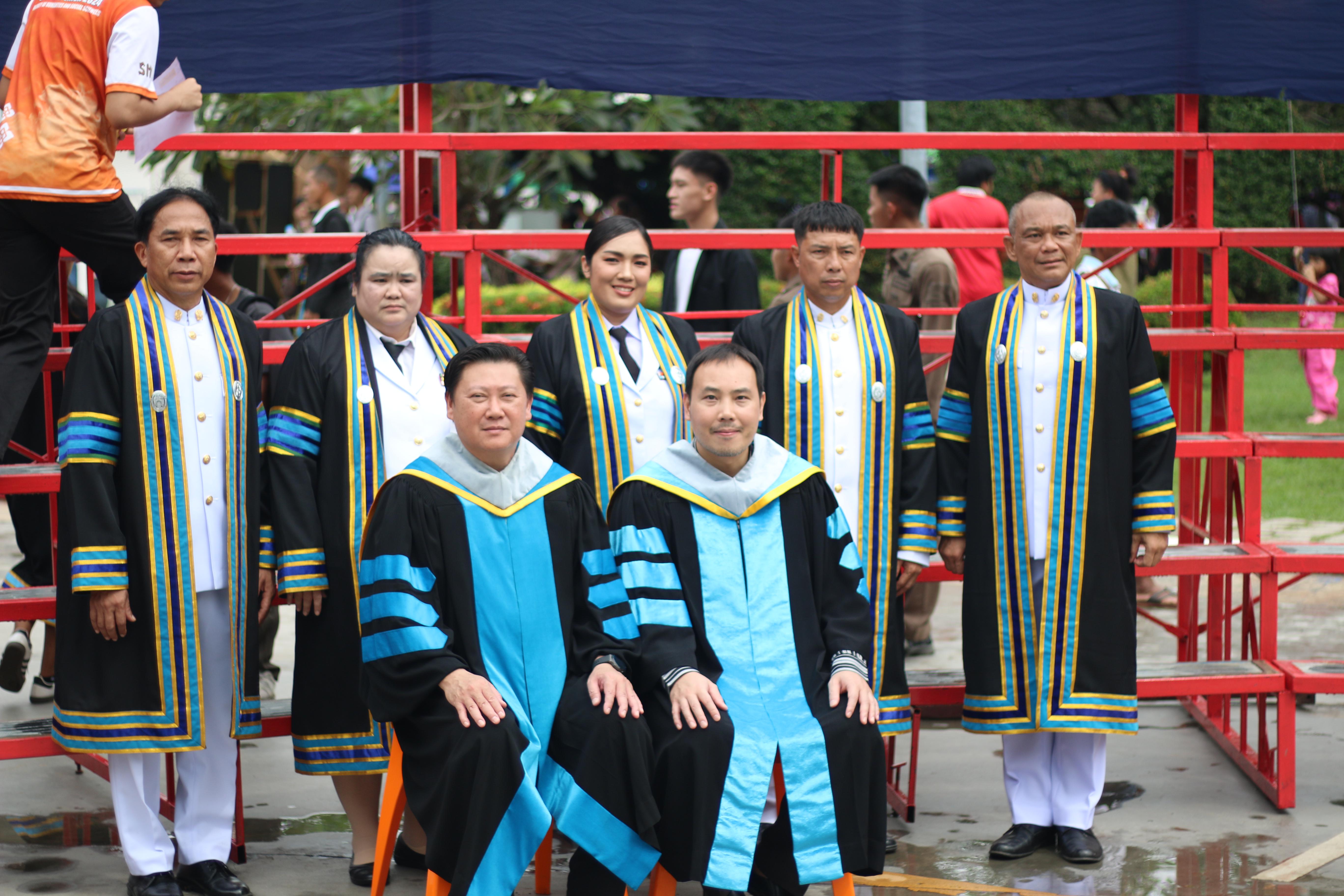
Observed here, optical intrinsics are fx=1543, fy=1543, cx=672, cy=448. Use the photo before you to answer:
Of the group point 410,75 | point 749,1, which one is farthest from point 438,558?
point 749,1

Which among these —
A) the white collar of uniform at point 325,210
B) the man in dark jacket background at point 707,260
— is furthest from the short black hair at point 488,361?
the white collar of uniform at point 325,210

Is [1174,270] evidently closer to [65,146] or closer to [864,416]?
[864,416]

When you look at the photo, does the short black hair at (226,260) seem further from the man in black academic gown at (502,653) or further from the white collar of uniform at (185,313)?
the man in black academic gown at (502,653)

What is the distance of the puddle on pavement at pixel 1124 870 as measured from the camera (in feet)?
13.8

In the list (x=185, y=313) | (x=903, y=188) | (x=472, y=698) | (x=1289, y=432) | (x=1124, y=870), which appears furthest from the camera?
(x=1289, y=432)

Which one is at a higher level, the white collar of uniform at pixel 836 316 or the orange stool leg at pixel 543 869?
the white collar of uniform at pixel 836 316

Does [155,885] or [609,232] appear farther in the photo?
[609,232]

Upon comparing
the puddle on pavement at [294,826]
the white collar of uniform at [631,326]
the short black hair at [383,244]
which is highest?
the short black hair at [383,244]

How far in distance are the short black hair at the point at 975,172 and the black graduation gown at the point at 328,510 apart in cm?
444

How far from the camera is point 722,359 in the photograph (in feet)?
12.8

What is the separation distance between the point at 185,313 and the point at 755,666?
1.76 meters

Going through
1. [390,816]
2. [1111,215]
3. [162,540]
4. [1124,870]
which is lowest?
[1124,870]

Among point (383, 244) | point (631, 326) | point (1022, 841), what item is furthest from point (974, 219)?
point (383, 244)

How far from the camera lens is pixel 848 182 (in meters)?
19.0
